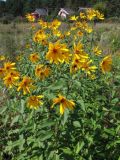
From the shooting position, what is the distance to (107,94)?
4352 mm

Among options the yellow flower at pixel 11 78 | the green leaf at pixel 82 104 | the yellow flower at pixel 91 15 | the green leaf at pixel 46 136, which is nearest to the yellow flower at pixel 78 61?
the green leaf at pixel 82 104

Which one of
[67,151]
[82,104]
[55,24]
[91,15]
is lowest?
[67,151]

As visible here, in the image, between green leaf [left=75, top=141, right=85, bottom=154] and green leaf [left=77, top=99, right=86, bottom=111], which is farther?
green leaf [left=75, top=141, right=85, bottom=154]

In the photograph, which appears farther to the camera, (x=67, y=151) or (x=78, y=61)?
(x=67, y=151)

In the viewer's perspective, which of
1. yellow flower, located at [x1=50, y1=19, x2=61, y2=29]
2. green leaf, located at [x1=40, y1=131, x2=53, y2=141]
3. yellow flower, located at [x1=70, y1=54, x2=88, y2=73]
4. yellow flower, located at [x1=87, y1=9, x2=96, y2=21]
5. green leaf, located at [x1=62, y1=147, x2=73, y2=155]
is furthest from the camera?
yellow flower, located at [x1=50, y1=19, x2=61, y2=29]

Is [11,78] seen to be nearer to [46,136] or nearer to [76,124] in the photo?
[46,136]

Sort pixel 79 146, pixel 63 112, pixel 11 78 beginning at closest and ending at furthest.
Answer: pixel 63 112
pixel 11 78
pixel 79 146

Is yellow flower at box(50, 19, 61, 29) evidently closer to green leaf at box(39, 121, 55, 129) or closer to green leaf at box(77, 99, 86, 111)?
green leaf at box(77, 99, 86, 111)

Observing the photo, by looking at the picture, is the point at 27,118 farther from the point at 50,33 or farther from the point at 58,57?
the point at 50,33

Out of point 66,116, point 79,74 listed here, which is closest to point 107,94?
point 79,74

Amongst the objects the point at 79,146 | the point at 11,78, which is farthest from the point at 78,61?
the point at 79,146

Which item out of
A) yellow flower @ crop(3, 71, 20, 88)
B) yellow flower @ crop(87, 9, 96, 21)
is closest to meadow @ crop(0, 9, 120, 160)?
yellow flower @ crop(3, 71, 20, 88)

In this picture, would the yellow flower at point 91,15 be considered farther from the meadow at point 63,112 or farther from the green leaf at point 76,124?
the green leaf at point 76,124

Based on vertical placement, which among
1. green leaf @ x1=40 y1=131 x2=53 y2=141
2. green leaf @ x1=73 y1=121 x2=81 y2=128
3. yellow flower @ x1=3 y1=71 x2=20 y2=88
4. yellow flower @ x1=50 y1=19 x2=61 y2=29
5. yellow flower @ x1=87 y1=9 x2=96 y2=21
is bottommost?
green leaf @ x1=40 y1=131 x2=53 y2=141
